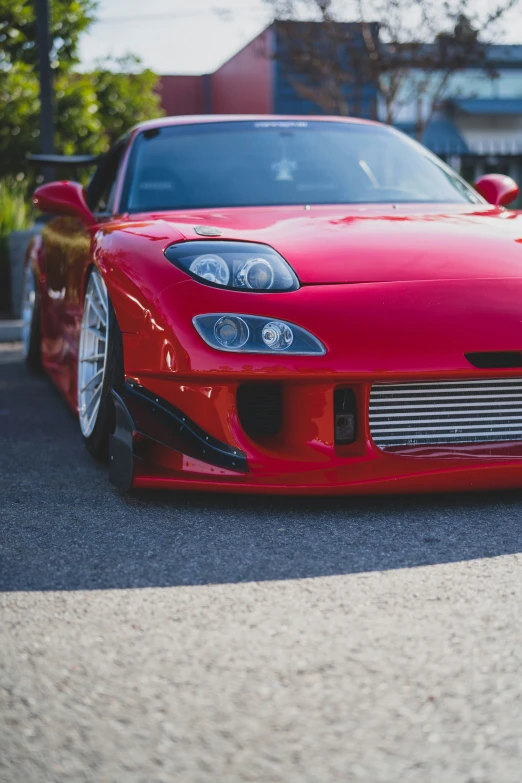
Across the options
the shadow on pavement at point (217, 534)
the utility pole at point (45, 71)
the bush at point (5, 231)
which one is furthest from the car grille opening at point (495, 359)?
the bush at point (5, 231)

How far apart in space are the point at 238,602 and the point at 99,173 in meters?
2.99

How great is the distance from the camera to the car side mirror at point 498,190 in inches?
165

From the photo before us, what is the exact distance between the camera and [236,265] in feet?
9.13

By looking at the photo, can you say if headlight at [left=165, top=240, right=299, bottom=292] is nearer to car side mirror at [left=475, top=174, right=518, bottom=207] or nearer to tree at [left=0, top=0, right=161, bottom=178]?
car side mirror at [left=475, top=174, right=518, bottom=207]

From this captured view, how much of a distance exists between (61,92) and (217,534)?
13235 millimetres

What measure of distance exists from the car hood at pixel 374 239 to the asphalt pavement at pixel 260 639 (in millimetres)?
610

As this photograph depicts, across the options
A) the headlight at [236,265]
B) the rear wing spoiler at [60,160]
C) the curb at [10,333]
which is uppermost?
the rear wing spoiler at [60,160]

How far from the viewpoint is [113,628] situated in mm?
1919

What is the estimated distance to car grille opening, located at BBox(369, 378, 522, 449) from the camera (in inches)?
106

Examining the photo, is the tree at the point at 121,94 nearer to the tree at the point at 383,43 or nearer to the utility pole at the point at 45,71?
the tree at the point at 383,43

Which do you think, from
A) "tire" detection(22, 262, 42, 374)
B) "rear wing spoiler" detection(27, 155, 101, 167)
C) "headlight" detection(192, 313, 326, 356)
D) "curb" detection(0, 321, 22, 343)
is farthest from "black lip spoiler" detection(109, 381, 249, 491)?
"curb" detection(0, 321, 22, 343)

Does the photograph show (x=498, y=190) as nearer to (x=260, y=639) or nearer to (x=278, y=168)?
(x=278, y=168)

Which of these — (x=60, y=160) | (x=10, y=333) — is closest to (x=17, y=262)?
(x=10, y=333)

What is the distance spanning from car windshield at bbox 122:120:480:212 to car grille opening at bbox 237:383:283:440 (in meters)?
1.18
